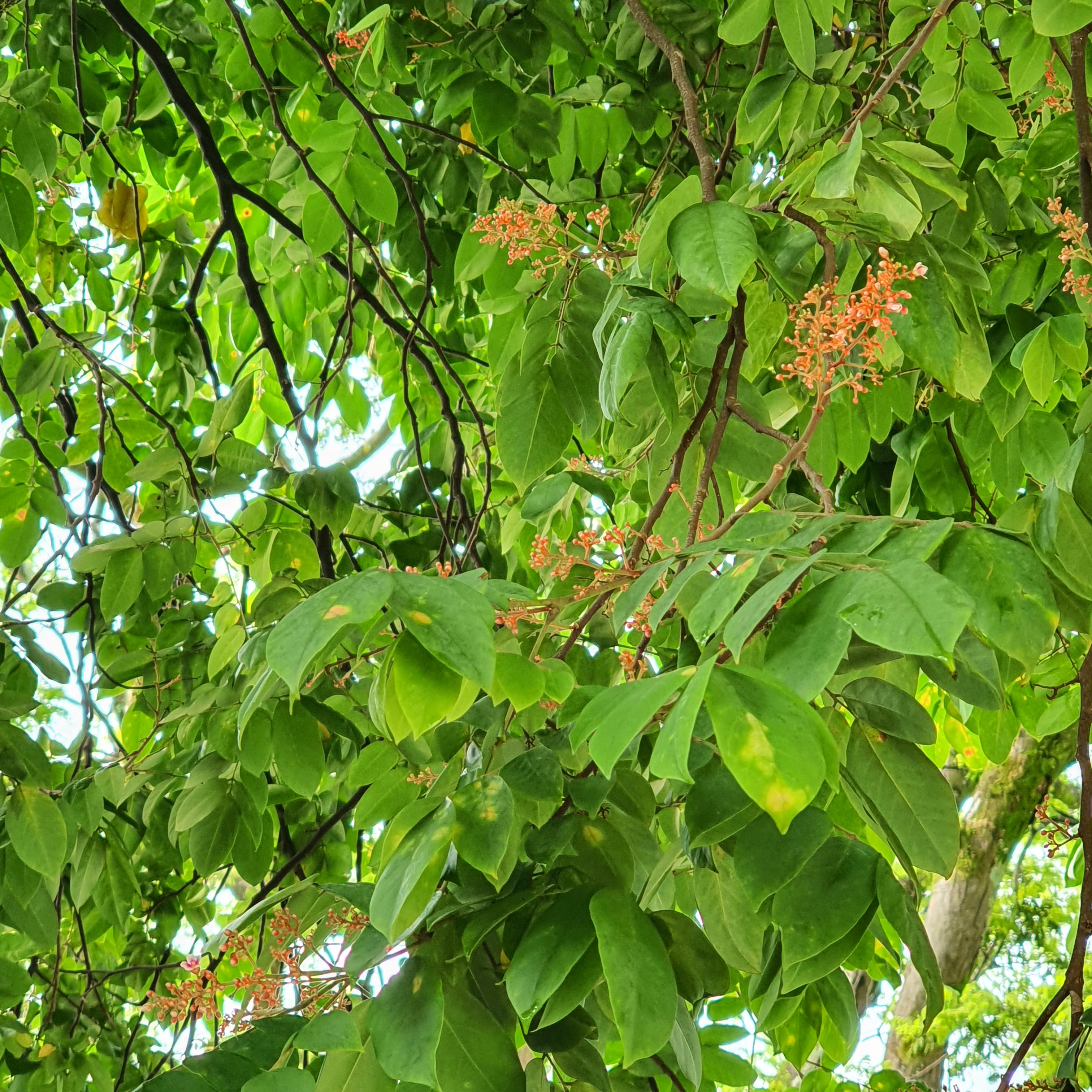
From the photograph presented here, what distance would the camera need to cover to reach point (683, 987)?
0.70 meters

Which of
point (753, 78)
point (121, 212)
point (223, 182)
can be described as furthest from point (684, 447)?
point (121, 212)

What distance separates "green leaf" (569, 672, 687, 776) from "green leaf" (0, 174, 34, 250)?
49.9 inches

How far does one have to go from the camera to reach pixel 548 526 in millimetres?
1286

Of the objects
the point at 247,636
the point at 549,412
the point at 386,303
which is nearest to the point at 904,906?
the point at 549,412

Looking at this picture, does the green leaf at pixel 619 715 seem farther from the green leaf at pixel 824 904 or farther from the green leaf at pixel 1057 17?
the green leaf at pixel 1057 17

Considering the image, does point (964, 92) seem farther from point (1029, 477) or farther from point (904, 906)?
point (904, 906)

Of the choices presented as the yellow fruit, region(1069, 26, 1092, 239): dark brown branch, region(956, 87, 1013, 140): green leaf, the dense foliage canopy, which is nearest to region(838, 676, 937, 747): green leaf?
the dense foliage canopy

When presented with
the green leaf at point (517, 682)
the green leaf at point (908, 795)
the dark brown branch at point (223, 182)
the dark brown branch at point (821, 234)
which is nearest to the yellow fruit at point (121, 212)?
the dark brown branch at point (223, 182)

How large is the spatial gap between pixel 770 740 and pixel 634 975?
0.18 meters

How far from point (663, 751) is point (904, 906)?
0.26m

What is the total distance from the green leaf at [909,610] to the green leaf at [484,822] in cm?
23

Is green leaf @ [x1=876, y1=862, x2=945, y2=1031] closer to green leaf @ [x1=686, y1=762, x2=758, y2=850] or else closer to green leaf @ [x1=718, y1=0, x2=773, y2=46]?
green leaf @ [x1=686, y1=762, x2=758, y2=850]

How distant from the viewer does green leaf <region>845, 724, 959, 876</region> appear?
25.8 inches

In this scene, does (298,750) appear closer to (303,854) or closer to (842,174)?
(303,854)
